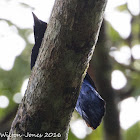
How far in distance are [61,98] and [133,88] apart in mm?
2391

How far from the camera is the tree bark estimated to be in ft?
5.16

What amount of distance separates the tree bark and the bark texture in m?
1.50

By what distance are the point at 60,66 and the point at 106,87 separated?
1742 millimetres

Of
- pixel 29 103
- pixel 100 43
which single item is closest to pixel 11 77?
pixel 100 43

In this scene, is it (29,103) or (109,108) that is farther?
(109,108)

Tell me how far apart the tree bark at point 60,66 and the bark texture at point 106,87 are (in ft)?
4.93

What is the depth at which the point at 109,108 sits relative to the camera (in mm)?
3279

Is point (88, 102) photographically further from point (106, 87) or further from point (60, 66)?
point (106, 87)

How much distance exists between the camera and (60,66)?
64.6 inches

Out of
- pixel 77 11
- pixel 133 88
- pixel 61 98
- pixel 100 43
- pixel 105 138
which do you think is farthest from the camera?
pixel 133 88

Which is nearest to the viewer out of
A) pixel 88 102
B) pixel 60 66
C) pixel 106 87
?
pixel 60 66

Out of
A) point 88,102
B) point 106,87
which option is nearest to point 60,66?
point 88,102

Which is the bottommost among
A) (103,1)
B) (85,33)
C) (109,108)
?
(109,108)

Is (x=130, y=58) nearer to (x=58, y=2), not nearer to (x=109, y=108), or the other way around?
(x=109, y=108)
